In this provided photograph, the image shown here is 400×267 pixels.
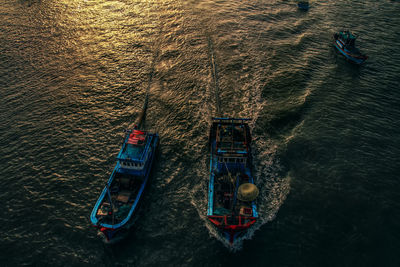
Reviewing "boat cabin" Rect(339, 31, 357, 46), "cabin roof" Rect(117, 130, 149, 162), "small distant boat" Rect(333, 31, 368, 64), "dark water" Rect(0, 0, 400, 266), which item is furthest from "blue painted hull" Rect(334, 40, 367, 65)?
"cabin roof" Rect(117, 130, 149, 162)

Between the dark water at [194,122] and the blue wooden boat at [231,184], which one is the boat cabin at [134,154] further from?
the blue wooden boat at [231,184]

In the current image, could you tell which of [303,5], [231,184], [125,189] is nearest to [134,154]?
[125,189]

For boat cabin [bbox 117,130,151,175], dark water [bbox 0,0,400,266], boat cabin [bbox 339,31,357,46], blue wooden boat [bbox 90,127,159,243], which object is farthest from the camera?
boat cabin [bbox 339,31,357,46]

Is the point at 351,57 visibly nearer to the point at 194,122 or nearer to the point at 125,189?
the point at 194,122

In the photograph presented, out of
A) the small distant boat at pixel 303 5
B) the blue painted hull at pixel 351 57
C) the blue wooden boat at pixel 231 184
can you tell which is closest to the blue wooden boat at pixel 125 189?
the blue wooden boat at pixel 231 184

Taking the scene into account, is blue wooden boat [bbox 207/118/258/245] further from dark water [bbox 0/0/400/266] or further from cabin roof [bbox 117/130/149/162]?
cabin roof [bbox 117/130/149/162]

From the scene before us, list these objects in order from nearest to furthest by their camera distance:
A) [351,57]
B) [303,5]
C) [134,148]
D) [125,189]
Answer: [125,189] → [134,148] → [351,57] → [303,5]
